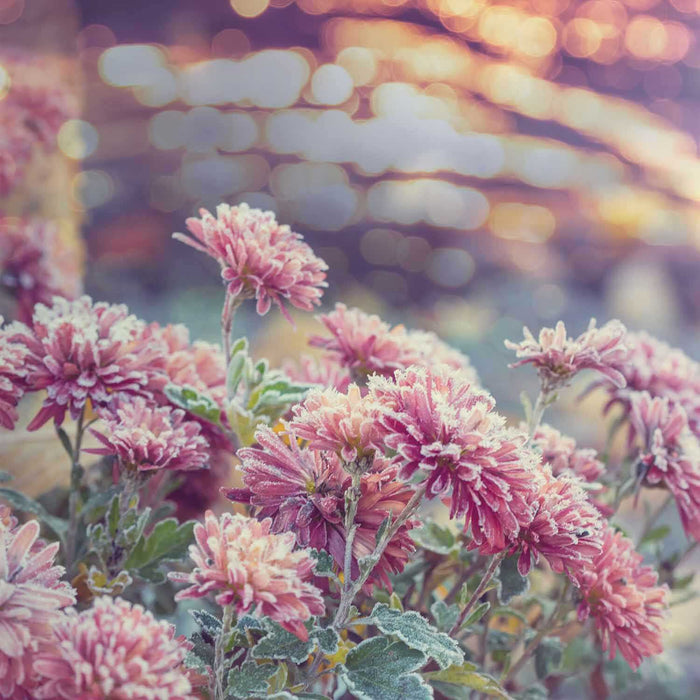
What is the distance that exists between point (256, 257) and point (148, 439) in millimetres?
141

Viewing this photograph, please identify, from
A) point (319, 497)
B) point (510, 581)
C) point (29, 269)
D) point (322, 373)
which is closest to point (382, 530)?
point (319, 497)

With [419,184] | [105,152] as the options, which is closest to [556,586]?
[419,184]

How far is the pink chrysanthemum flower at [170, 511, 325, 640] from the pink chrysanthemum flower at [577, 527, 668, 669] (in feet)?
0.67

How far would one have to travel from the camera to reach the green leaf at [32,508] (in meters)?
0.58

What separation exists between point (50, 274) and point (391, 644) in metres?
0.55

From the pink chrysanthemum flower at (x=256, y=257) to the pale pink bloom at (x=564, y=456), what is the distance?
21cm

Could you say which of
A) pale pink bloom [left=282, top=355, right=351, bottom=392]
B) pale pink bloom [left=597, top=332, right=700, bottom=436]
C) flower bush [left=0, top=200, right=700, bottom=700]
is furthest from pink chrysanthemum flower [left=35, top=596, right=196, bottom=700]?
pale pink bloom [left=597, top=332, right=700, bottom=436]

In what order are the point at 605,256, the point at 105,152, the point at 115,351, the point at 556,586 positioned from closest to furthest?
the point at 115,351
the point at 556,586
the point at 105,152
the point at 605,256

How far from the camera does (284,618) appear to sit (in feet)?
1.17

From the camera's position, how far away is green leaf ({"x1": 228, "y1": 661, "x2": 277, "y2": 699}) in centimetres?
42

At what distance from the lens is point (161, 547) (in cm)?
57

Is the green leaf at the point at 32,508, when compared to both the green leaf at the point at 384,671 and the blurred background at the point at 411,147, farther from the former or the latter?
the blurred background at the point at 411,147

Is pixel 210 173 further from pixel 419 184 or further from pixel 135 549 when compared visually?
pixel 135 549

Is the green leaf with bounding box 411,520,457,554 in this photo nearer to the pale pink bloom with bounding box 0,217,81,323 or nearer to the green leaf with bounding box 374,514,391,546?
the green leaf with bounding box 374,514,391,546
